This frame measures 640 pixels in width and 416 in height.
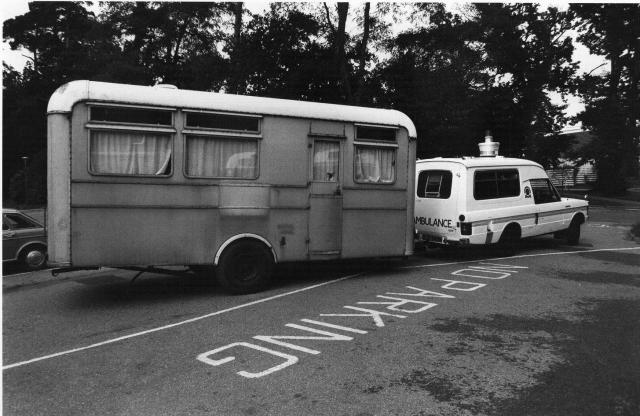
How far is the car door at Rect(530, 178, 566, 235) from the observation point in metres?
12.2

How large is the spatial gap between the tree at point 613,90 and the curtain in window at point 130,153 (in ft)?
115

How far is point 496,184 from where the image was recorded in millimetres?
11398

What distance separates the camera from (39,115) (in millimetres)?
42062

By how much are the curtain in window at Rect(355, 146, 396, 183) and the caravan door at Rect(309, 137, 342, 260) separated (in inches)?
16.7

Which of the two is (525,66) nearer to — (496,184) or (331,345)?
(496,184)

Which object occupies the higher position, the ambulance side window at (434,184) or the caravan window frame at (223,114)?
the caravan window frame at (223,114)

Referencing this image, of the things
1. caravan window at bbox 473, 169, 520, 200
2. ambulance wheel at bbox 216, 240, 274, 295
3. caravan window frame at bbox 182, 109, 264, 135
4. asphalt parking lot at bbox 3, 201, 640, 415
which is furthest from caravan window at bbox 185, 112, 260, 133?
caravan window at bbox 473, 169, 520, 200

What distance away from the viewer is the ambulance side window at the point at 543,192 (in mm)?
12227

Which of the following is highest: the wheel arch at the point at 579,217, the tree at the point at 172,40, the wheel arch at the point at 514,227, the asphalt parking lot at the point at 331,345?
the tree at the point at 172,40

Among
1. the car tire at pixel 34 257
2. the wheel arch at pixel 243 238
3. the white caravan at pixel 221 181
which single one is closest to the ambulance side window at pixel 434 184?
the white caravan at pixel 221 181

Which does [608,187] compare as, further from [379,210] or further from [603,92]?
[379,210]

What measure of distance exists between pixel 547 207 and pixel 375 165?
18.6 ft

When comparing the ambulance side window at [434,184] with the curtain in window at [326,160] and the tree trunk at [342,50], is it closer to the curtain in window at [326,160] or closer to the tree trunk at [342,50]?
the curtain in window at [326,160]

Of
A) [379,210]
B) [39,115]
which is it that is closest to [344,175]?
[379,210]
